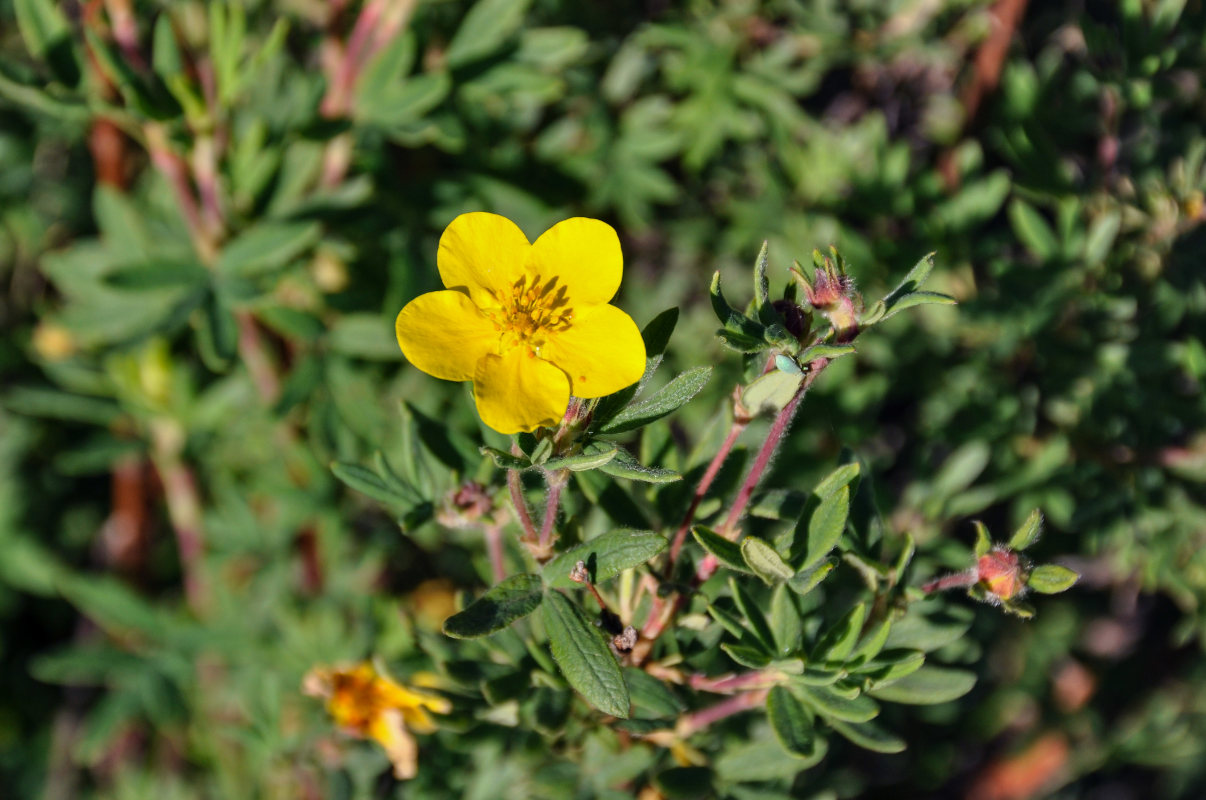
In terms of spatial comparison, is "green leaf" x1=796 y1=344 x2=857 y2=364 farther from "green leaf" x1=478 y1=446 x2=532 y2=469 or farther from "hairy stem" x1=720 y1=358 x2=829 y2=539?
"green leaf" x1=478 y1=446 x2=532 y2=469

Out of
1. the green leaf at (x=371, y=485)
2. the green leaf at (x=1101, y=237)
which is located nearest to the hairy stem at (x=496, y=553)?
the green leaf at (x=371, y=485)

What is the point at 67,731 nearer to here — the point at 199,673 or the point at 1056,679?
the point at 199,673

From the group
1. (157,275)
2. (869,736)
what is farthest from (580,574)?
(157,275)

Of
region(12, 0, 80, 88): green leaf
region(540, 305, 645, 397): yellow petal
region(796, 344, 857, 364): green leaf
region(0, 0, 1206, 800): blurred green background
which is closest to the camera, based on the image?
region(796, 344, 857, 364): green leaf

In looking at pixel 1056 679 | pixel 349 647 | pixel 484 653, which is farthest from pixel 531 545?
pixel 1056 679

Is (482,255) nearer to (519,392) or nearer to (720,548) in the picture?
(519,392)

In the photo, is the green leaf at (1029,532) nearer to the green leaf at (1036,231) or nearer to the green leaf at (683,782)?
the green leaf at (683,782)

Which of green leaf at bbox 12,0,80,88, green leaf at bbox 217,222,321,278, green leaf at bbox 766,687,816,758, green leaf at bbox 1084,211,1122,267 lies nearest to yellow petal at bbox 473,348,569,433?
green leaf at bbox 766,687,816,758
